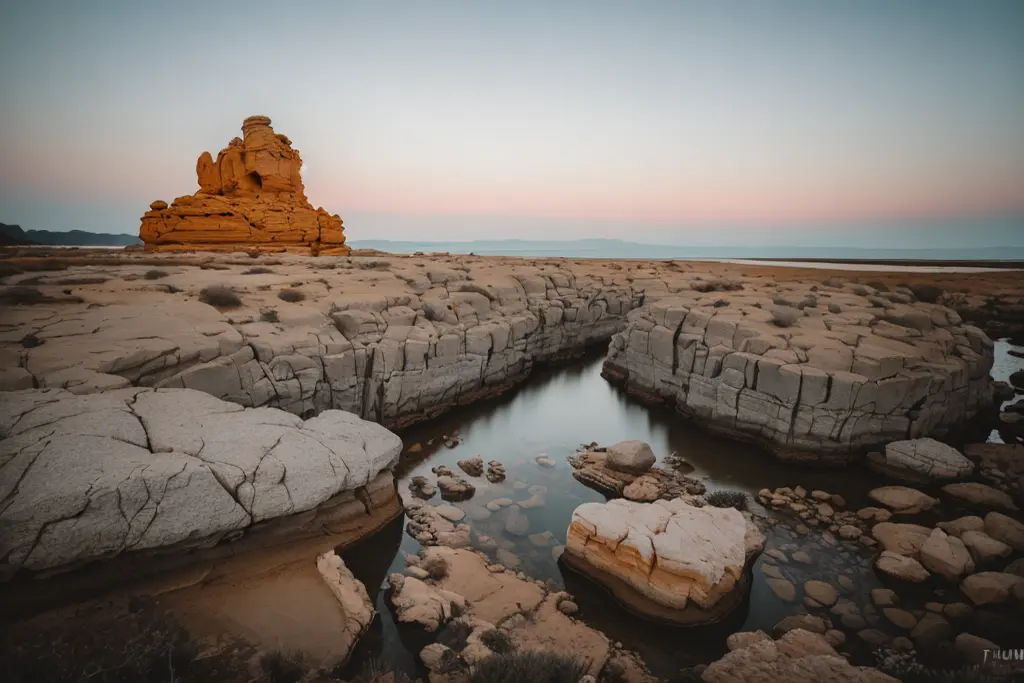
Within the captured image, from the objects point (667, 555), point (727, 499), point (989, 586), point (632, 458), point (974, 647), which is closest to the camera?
point (974, 647)

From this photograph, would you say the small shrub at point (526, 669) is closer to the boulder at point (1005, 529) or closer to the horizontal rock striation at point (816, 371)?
the boulder at point (1005, 529)

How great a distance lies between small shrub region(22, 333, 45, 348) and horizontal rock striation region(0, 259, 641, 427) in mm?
135

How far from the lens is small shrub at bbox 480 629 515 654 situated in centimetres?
541

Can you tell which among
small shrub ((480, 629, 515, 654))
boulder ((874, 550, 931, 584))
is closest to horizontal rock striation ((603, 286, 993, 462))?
boulder ((874, 550, 931, 584))

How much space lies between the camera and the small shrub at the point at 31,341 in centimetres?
806

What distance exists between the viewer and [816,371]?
1128cm

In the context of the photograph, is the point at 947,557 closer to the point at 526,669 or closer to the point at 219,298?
the point at 526,669

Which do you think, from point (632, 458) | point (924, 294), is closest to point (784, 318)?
point (632, 458)

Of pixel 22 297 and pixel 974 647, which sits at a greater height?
pixel 22 297

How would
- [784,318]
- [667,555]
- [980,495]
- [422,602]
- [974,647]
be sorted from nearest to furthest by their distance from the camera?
1. [974,647]
2. [422,602]
3. [667,555]
4. [980,495]
5. [784,318]

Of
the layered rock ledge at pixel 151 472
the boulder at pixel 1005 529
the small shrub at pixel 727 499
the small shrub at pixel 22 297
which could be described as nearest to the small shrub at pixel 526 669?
the layered rock ledge at pixel 151 472

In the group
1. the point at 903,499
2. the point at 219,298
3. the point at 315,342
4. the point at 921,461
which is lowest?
the point at 903,499

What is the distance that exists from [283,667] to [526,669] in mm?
2648

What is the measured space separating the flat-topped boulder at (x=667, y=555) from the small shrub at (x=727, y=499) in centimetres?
160
